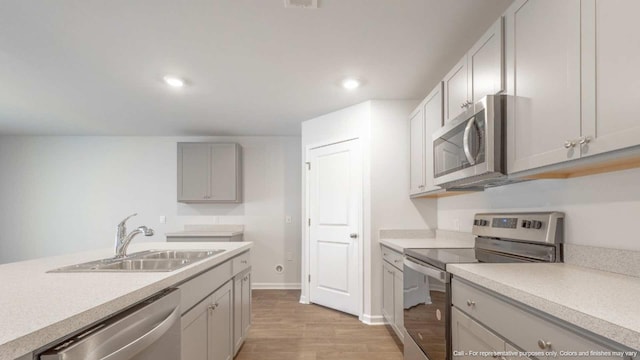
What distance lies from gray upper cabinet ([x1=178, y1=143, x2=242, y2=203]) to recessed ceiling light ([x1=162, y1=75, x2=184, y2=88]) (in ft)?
5.67

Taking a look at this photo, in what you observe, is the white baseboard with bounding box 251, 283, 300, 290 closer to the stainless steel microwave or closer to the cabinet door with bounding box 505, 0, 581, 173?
the stainless steel microwave

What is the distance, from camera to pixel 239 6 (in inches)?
70.5

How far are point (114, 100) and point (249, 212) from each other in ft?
7.60

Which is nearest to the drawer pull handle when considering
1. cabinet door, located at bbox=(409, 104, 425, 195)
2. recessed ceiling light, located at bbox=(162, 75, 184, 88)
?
cabinet door, located at bbox=(409, 104, 425, 195)

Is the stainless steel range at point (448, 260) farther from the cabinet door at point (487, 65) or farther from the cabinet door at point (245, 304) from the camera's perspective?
the cabinet door at point (245, 304)

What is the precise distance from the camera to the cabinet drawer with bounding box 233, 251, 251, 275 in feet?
7.81

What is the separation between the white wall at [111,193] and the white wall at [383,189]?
5.91ft

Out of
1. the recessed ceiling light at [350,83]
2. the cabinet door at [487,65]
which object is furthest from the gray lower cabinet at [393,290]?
the recessed ceiling light at [350,83]

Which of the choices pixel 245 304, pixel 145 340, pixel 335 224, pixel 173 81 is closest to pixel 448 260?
pixel 145 340

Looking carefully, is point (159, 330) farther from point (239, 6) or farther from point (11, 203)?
point (11, 203)

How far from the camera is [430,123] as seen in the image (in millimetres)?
2645

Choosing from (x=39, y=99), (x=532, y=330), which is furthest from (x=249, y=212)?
(x=532, y=330)

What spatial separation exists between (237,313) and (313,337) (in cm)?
84

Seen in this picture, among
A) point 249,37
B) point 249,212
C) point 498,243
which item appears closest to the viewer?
point 498,243
